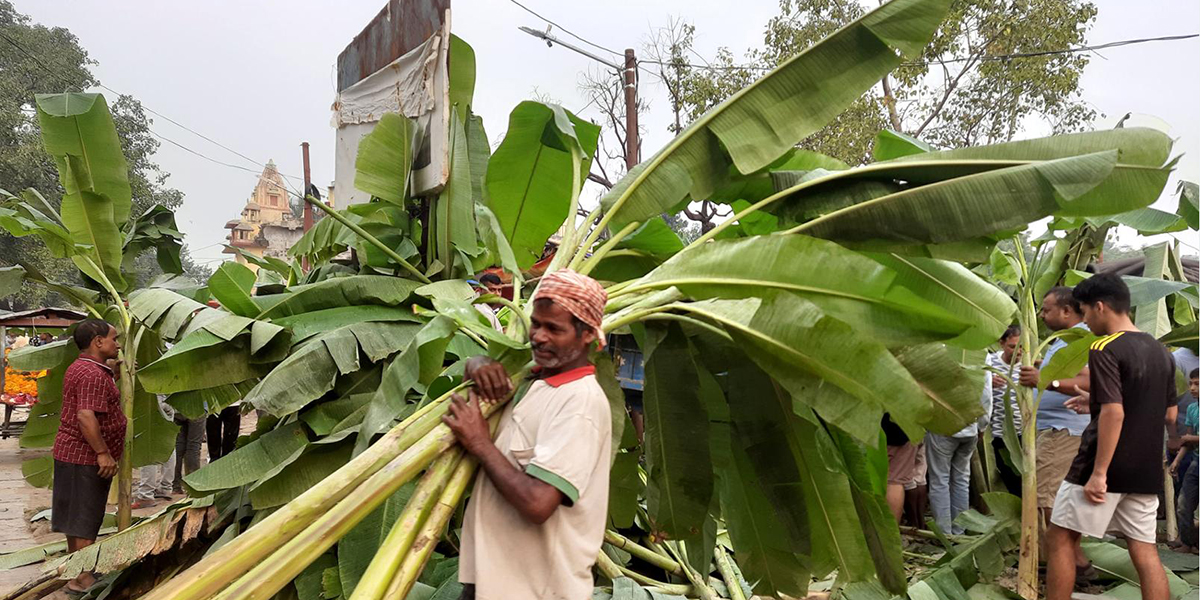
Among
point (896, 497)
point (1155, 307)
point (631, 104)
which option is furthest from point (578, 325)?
point (631, 104)

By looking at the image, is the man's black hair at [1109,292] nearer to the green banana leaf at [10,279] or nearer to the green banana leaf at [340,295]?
the green banana leaf at [340,295]

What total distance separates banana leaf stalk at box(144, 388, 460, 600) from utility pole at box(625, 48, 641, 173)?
14549 millimetres

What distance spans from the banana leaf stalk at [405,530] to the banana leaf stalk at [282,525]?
4.2 inches

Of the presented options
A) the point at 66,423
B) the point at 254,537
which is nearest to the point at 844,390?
the point at 254,537

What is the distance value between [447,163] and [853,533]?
2551 millimetres

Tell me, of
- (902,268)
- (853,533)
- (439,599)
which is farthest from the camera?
(439,599)

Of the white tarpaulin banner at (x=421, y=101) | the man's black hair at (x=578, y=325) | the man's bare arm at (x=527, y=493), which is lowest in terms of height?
the man's bare arm at (x=527, y=493)

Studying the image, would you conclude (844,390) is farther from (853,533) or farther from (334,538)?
(334,538)

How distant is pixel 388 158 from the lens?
450 cm

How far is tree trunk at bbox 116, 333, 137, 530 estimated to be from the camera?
6.09 metres

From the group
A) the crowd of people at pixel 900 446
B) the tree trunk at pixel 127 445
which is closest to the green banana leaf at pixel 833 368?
the crowd of people at pixel 900 446

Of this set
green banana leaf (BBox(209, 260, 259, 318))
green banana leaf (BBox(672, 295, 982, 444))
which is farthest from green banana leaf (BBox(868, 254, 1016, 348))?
green banana leaf (BBox(209, 260, 259, 318))

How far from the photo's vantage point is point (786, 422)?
9.40ft

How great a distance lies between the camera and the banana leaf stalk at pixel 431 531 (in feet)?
6.85
